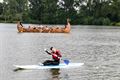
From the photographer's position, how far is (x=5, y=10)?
6535 inches

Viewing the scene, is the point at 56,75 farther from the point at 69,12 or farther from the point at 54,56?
the point at 69,12

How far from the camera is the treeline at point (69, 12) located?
134875 mm

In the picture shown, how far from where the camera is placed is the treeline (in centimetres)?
13488

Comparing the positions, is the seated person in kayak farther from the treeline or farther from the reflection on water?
the treeline

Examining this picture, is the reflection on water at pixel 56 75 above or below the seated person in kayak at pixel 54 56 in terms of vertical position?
below

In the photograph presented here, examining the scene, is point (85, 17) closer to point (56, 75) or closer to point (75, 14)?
point (75, 14)

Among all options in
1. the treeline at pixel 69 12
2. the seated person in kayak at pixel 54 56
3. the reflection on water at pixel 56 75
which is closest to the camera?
the reflection on water at pixel 56 75

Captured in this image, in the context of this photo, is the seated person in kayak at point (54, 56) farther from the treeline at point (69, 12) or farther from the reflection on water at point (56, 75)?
the treeline at point (69, 12)

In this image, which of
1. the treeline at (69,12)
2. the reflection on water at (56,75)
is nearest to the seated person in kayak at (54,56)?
the reflection on water at (56,75)

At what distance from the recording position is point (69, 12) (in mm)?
149875

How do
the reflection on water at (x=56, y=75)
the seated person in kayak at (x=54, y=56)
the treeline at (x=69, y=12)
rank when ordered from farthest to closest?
the treeline at (x=69, y=12) → the seated person in kayak at (x=54, y=56) → the reflection on water at (x=56, y=75)

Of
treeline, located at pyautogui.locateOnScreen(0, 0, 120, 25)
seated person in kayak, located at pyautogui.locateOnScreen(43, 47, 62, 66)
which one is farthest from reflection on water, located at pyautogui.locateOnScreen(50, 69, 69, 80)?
treeline, located at pyautogui.locateOnScreen(0, 0, 120, 25)

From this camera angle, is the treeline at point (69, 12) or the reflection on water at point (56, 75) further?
the treeline at point (69, 12)

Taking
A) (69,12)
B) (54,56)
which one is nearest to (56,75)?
(54,56)
